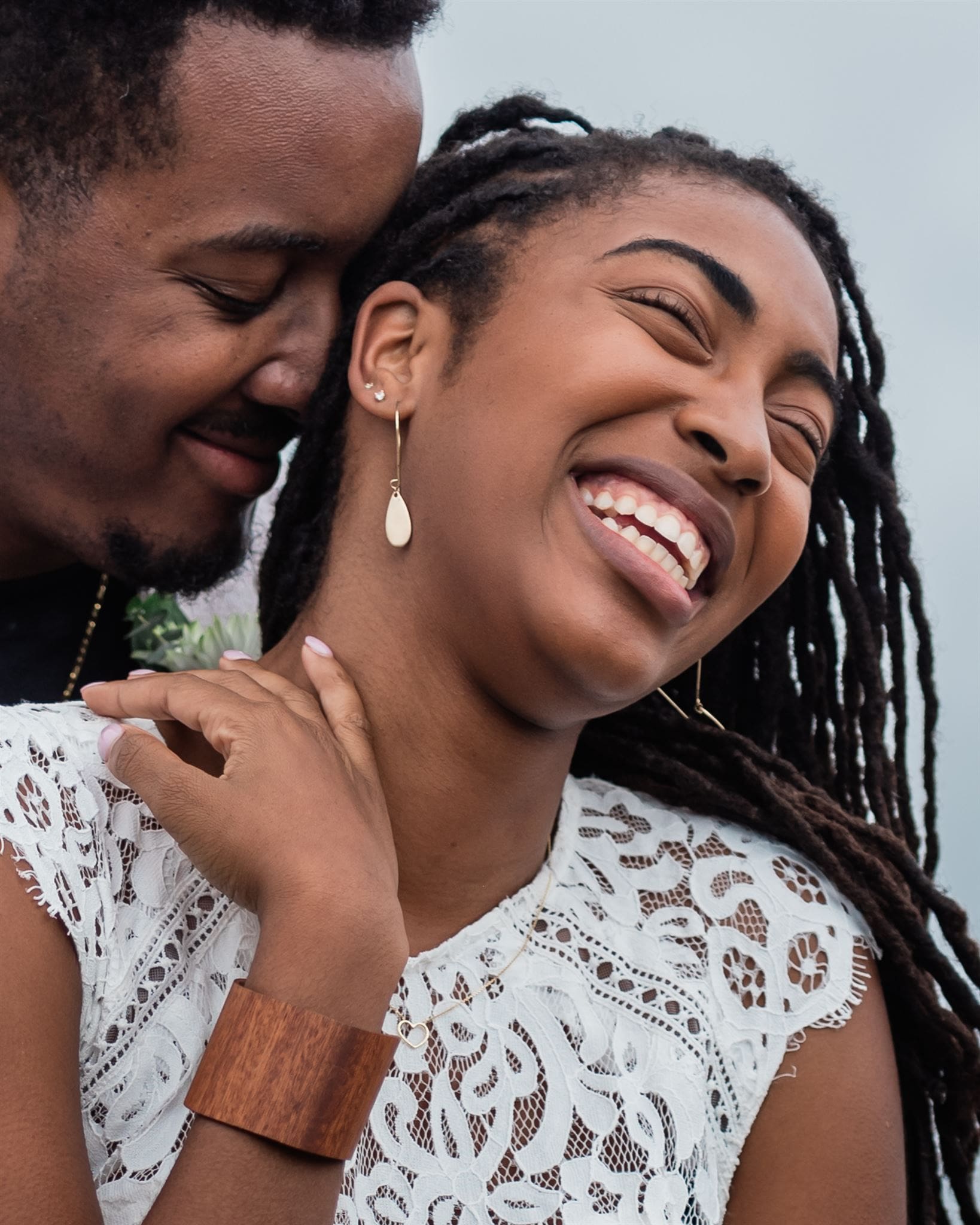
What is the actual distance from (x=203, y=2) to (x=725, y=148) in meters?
0.81

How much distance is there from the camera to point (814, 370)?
2074mm

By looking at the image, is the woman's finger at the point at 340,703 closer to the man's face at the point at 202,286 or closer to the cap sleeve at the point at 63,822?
the cap sleeve at the point at 63,822

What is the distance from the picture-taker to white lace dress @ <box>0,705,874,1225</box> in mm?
1849

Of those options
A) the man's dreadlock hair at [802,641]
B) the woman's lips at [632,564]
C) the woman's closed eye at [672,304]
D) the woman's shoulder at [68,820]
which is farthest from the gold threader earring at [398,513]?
the woman's shoulder at [68,820]

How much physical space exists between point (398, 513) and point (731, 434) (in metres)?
0.46

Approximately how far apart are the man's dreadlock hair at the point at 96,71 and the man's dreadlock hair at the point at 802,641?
0.99 ft

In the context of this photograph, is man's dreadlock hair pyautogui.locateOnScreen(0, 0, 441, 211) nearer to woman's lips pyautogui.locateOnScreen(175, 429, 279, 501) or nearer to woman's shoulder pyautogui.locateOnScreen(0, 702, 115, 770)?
woman's lips pyautogui.locateOnScreen(175, 429, 279, 501)

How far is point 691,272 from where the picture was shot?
6.44ft

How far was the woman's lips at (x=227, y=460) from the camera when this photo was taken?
2.33m

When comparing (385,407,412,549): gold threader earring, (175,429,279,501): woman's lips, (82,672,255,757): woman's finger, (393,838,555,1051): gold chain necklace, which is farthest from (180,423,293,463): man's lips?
(393,838,555,1051): gold chain necklace

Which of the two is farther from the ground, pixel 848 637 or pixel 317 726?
pixel 848 637

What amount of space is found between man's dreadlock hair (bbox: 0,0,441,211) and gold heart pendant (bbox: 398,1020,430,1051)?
4.28ft

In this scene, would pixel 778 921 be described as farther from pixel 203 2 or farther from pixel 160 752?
pixel 203 2

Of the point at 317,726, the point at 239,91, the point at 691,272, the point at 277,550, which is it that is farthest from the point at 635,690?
the point at 239,91
